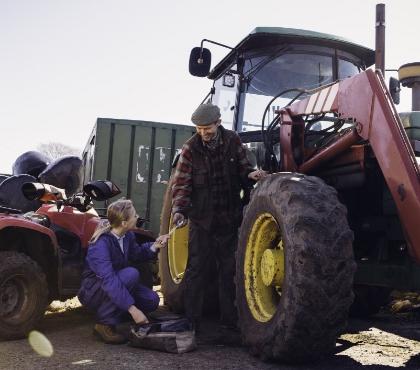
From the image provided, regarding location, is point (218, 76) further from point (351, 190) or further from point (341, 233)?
point (341, 233)

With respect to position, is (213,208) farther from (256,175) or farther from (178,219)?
(256,175)

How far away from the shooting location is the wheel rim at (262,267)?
3703mm

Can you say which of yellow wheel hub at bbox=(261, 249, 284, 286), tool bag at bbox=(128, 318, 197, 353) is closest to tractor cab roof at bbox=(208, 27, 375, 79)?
yellow wheel hub at bbox=(261, 249, 284, 286)

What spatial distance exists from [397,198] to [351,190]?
92 centimetres

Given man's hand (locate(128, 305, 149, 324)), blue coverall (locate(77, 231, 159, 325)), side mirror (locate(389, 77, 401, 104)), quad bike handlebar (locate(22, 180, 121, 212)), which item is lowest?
man's hand (locate(128, 305, 149, 324))

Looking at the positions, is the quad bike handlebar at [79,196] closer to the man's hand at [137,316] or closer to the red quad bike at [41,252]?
the red quad bike at [41,252]

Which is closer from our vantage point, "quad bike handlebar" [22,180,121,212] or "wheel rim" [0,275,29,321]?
"wheel rim" [0,275,29,321]

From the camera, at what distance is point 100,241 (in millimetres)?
4254

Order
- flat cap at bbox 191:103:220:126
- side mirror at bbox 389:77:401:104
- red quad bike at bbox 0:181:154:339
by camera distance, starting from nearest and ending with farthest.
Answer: red quad bike at bbox 0:181:154:339, flat cap at bbox 191:103:220:126, side mirror at bbox 389:77:401:104

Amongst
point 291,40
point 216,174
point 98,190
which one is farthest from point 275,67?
point 98,190

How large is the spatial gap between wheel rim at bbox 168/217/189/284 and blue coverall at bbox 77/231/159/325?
104 centimetres

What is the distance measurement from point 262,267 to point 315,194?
2.24 feet

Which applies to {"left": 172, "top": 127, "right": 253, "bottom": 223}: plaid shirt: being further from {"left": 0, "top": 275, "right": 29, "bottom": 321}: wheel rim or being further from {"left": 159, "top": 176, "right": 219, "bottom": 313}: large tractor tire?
{"left": 0, "top": 275, "right": 29, "bottom": 321}: wheel rim

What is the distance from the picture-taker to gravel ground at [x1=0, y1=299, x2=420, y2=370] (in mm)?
3449
